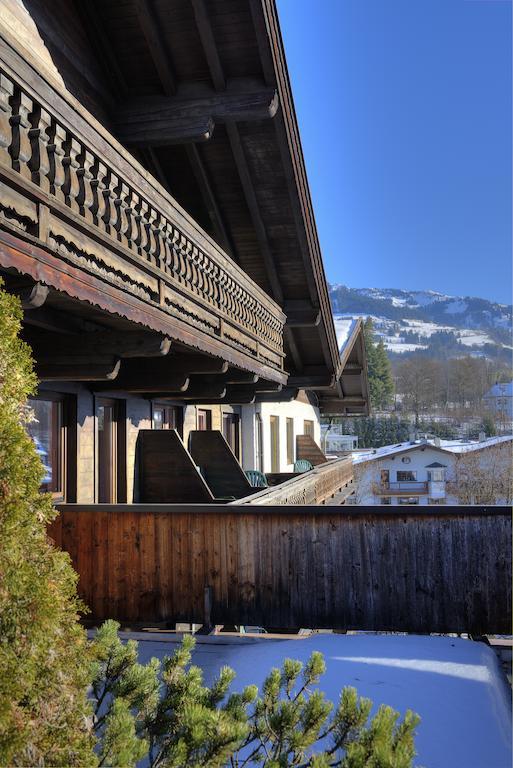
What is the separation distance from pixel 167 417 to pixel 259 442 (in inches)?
269

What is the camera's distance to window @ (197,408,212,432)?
14906mm

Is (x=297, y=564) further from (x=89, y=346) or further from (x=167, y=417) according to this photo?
(x=167, y=417)

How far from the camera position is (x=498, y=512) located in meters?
7.10

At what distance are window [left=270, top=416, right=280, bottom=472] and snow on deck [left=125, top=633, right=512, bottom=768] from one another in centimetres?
1409

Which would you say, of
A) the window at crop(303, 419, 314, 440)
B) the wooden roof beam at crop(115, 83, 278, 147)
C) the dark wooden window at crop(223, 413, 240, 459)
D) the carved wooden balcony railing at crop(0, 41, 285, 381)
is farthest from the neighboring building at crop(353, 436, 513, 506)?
the carved wooden balcony railing at crop(0, 41, 285, 381)

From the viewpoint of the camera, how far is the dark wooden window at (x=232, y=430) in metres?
17.4

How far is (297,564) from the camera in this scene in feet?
24.4

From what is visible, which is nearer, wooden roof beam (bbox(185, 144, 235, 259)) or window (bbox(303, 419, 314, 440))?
wooden roof beam (bbox(185, 144, 235, 259))

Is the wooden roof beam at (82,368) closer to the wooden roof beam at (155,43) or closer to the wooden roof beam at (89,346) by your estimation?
the wooden roof beam at (89,346)

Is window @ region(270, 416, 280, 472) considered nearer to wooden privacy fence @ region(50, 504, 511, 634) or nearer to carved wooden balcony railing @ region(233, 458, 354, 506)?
carved wooden balcony railing @ region(233, 458, 354, 506)

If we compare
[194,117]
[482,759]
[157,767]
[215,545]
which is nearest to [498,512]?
[482,759]

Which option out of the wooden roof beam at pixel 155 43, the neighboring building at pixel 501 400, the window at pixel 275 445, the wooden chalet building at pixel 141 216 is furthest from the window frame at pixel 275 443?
the neighboring building at pixel 501 400

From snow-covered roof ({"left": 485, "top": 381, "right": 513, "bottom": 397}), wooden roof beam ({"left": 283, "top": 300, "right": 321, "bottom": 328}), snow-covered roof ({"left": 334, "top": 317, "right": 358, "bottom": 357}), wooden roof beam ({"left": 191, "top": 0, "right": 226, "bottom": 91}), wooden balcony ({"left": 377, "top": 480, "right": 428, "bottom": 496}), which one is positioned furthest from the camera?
snow-covered roof ({"left": 485, "top": 381, "right": 513, "bottom": 397})

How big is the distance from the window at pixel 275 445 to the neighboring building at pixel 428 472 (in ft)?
112
